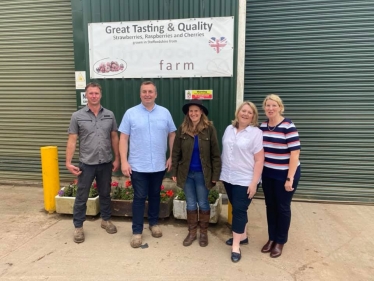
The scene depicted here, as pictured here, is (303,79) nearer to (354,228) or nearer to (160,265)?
(354,228)

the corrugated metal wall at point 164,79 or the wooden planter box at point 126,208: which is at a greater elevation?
the corrugated metal wall at point 164,79

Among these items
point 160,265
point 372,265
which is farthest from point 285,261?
point 160,265

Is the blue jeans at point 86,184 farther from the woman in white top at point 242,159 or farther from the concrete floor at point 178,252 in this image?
the woman in white top at point 242,159

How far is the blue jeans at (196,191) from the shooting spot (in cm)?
334

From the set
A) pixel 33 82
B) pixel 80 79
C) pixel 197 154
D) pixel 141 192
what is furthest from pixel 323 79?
pixel 33 82

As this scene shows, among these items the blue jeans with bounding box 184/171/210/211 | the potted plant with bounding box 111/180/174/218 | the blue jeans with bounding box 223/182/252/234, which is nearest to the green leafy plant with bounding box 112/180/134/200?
the potted plant with bounding box 111/180/174/218

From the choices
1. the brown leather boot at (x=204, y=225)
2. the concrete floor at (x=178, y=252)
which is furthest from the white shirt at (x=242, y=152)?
the concrete floor at (x=178, y=252)

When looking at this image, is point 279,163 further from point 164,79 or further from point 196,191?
point 164,79

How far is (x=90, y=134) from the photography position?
3.53 m

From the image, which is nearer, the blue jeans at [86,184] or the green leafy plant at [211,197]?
the blue jeans at [86,184]

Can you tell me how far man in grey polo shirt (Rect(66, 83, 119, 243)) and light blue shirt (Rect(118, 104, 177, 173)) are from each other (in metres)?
0.36

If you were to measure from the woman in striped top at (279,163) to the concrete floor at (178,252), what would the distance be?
38 centimetres

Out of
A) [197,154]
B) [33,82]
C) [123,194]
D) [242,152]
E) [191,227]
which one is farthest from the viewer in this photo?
[33,82]

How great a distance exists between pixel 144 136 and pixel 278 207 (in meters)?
1.66
